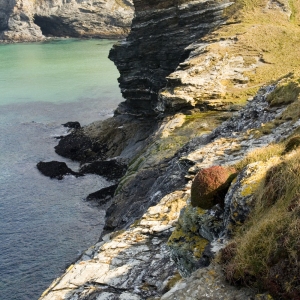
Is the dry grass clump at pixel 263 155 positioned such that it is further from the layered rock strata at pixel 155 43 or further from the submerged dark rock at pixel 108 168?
the layered rock strata at pixel 155 43

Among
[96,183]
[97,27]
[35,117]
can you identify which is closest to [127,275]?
[96,183]

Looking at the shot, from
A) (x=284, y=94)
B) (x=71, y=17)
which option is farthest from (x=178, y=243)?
(x=71, y=17)

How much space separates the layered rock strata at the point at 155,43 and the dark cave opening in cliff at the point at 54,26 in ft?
455

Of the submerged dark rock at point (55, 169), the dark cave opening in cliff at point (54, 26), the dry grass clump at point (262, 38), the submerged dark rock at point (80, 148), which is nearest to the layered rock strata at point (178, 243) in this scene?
the dry grass clump at point (262, 38)

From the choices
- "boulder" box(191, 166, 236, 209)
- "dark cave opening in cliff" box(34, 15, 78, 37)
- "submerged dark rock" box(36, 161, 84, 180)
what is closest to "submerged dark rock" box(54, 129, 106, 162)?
"submerged dark rock" box(36, 161, 84, 180)

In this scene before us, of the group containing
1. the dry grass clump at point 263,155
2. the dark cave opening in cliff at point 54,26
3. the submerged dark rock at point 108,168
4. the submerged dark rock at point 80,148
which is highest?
the dry grass clump at point 263,155

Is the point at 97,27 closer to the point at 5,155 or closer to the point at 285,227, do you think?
the point at 5,155

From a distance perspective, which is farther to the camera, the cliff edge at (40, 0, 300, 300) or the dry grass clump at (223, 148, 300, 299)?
the cliff edge at (40, 0, 300, 300)

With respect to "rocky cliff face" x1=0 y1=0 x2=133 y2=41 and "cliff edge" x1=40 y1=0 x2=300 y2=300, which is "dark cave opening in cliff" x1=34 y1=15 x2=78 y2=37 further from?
"cliff edge" x1=40 y1=0 x2=300 y2=300

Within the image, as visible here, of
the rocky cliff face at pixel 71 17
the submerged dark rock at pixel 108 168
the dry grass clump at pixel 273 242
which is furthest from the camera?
the rocky cliff face at pixel 71 17

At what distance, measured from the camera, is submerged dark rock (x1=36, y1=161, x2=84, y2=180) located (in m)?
49.2

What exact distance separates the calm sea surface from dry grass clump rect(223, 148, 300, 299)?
22223 mm

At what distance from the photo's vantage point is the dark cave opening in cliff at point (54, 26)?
192m

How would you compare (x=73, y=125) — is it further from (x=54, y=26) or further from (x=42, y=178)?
(x=54, y=26)
